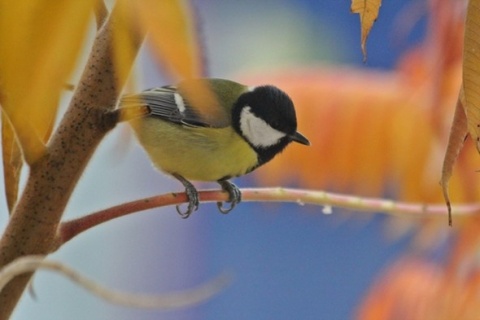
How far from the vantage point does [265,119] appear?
60 centimetres

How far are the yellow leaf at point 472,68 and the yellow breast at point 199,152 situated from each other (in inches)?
15.8

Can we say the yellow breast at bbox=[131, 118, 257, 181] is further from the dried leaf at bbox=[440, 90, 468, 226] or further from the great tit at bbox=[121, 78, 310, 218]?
→ the dried leaf at bbox=[440, 90, 468, 226]

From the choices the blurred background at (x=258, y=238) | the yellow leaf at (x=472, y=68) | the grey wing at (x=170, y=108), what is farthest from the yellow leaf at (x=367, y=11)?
the blurred background at (x=258, y=238)

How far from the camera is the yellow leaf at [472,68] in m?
0.19

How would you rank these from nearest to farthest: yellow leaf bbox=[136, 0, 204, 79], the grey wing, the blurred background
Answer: yellow leaf bbox=[136, 0, 204, 79]
the grey wing
the blurred background

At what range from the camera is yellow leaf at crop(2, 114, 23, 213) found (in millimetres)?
259

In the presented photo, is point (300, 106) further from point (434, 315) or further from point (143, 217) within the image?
point (143, 217)

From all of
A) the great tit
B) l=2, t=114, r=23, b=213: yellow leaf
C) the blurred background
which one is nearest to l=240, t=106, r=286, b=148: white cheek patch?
the great tit

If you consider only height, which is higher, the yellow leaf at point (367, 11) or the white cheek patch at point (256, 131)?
the yellow leaf at point (367, 11)

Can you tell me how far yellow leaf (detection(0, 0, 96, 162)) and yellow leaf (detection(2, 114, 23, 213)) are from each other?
0.09m

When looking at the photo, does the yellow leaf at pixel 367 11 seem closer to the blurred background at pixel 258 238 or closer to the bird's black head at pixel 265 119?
the bird's black head at pixel 265 119

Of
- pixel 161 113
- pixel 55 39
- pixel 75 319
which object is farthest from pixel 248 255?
pixel 55 39

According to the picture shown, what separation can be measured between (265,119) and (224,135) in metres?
0.04

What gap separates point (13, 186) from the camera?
0.89ft
